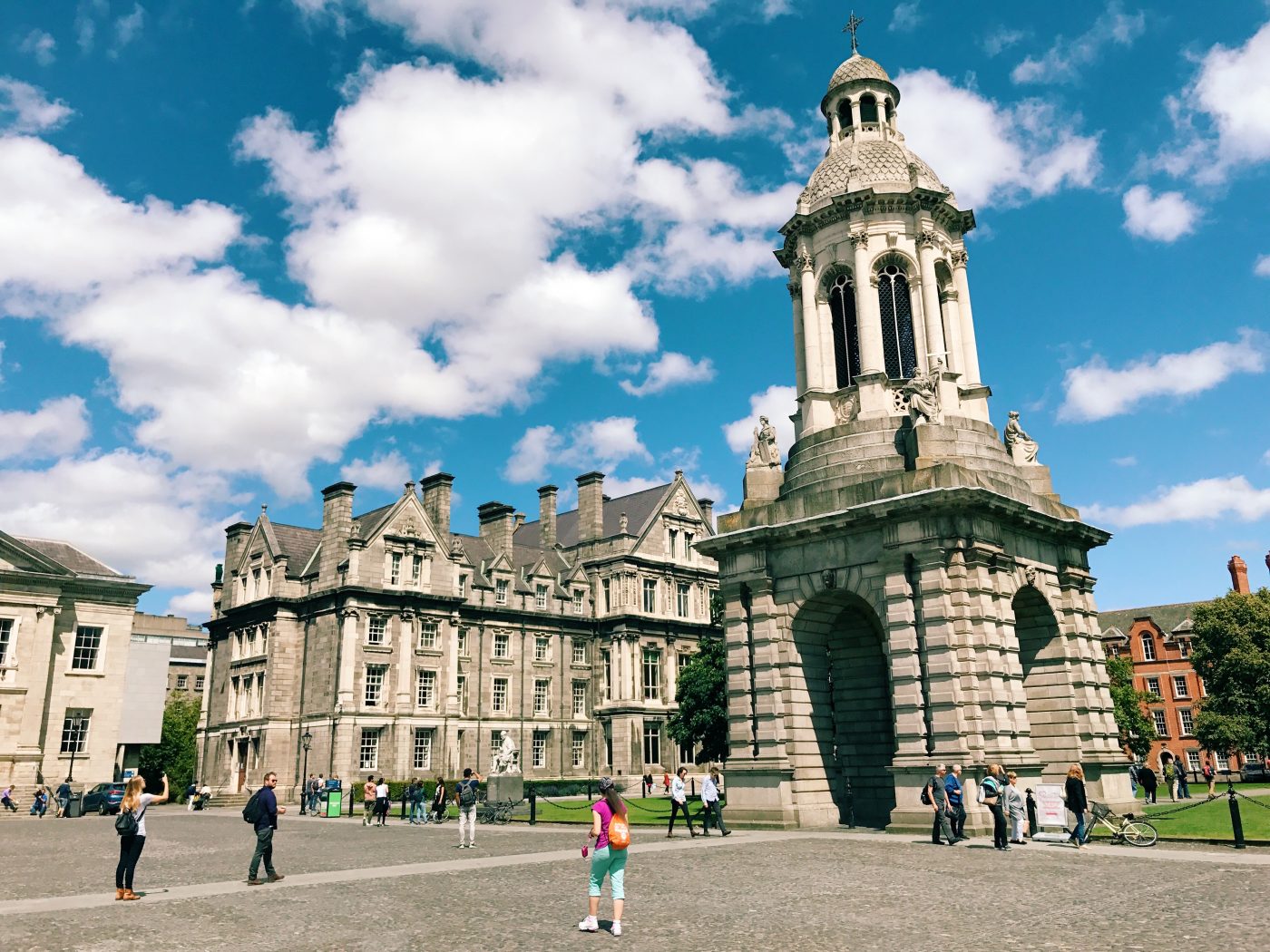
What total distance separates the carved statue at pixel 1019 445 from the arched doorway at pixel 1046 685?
14.5 feet

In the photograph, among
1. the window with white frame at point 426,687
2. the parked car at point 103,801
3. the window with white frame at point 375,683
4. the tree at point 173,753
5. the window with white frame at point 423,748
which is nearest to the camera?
the parked car at point 103,801

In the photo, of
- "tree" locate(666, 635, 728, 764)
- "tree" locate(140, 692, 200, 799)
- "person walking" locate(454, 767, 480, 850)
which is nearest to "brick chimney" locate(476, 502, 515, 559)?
"tree" locate(666, 635, 728, 764)

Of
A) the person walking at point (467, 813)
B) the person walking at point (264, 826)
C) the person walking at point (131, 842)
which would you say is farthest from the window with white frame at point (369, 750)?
the person walking at point (131, 842)

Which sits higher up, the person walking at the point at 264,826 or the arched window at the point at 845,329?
the arched window at the point at 845,329

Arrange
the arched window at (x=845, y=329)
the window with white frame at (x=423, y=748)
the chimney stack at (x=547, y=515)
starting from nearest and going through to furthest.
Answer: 1. the arched window at (x=845, y=329)
2. the window with white frame at (x=423, y=748)
3. the chimney stack at (x=547, y=515)

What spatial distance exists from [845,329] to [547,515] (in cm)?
4957

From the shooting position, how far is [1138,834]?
21.6 metres

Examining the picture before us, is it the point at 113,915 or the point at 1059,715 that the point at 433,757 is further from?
the point at 113,915

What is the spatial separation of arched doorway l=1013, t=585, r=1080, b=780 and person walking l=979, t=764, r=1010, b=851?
20.4ft

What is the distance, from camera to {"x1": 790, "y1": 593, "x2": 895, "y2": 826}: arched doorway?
27688 mm

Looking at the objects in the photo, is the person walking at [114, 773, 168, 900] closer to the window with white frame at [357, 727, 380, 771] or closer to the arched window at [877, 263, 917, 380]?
the arched window at [877, 263, 917, 380]

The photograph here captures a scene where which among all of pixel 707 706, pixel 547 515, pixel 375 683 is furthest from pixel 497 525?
pixel 707 706

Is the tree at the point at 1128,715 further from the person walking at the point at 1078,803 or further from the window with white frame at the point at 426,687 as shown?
the person walking at the point at 1078,803

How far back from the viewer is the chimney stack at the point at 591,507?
74062 mm
